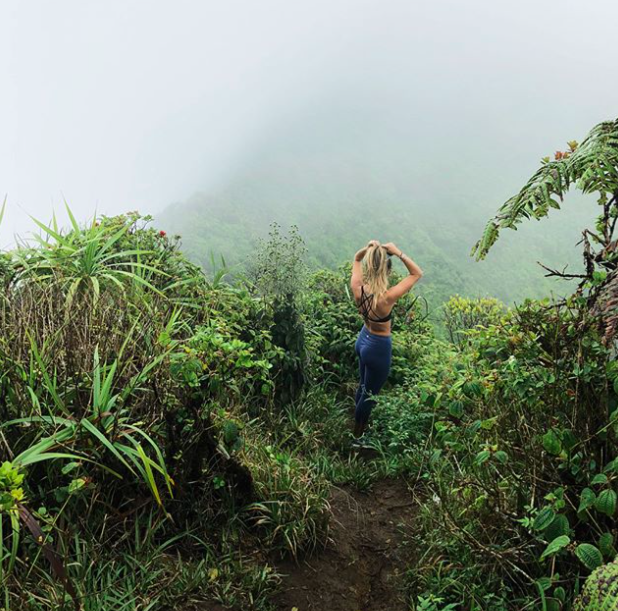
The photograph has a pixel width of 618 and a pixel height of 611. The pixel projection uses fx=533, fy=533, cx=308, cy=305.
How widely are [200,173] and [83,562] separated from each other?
156 feet

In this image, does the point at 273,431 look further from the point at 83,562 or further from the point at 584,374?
the point at 584,374

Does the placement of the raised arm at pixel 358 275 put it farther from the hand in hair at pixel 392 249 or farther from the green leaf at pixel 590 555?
the green leaf at pixel 590 555

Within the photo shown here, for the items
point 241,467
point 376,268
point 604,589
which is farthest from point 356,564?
point 376,268

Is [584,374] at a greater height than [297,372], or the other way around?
[584,374]

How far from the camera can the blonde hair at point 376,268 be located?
16.4 feet

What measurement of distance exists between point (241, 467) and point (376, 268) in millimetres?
2503

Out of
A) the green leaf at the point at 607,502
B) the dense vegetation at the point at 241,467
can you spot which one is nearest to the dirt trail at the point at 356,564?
the dense vegetation at the point at 241,467

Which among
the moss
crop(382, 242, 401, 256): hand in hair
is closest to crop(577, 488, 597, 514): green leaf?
the moss

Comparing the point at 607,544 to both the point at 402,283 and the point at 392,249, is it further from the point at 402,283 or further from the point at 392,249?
the point at 392,249

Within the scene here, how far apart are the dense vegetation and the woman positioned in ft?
3.67

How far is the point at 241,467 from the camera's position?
322 cm

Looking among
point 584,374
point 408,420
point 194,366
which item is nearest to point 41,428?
point 194,366

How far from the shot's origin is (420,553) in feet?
10.8

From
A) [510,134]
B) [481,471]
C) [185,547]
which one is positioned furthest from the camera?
[510,134]
